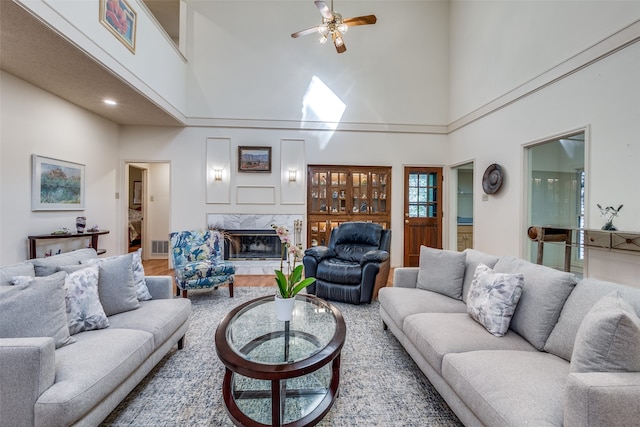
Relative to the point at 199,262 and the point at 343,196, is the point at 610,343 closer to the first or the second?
the point at 199,262

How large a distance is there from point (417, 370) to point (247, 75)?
535 centimetres

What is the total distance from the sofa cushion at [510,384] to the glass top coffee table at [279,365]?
65 cm

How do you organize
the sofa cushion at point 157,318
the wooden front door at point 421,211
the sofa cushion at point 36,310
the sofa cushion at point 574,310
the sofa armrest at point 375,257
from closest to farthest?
the sofa cushion at point 36,310 → the sofa cushion at point 574,310 → the sofa cushion at point 157,318 → the sofa armrest at point 375,257 → the wooden front door at point 421,211

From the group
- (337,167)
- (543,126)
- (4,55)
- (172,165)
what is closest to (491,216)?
(543,126)

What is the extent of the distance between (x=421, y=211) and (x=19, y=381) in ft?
18.0

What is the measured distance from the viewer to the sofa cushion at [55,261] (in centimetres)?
166

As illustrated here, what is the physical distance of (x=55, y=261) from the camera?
1.78 meters

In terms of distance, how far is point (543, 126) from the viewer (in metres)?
3.24

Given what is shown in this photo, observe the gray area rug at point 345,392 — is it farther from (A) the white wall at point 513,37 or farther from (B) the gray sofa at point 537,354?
(A) the white wall at point 513,37

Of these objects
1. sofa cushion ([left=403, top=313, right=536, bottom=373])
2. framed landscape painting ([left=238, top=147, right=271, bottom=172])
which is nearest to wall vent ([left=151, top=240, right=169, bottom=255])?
framed landscape painting ([left=238, top=147, right=271, bottom=172])

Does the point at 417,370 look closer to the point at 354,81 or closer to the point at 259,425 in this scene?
the point at 259,425

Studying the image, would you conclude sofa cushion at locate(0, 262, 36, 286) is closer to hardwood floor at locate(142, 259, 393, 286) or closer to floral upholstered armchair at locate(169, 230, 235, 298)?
floral upholstered armchair at locate(169, 230, 235, 298)

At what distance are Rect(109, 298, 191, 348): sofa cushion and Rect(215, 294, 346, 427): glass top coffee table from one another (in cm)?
44

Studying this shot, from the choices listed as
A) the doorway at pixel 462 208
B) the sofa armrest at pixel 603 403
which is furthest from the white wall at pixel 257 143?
the sofa armrest at pixel 603 403
